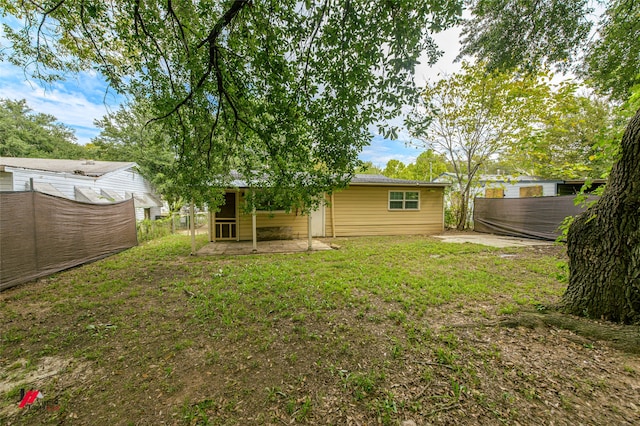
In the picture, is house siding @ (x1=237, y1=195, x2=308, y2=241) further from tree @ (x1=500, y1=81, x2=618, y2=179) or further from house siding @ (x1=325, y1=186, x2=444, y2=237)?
tree @ (x1=500, y1=81, x2=618, y2=179)

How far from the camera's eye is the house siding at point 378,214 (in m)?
10.0

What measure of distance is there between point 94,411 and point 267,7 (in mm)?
4289

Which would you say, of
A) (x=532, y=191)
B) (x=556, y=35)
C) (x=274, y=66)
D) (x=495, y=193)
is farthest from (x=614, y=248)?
(x=495, y=193)

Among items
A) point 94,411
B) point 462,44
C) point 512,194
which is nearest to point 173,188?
point 94,411

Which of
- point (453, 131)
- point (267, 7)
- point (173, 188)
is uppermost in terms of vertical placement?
point (453, 131)

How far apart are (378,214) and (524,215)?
5418mm

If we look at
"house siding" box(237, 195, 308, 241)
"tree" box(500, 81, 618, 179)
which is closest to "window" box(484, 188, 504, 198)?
"tree" box(500, 81, 618, 179)

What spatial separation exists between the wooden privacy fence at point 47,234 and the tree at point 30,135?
1648 centimetres

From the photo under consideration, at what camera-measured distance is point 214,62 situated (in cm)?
308

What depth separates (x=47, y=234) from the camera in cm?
466

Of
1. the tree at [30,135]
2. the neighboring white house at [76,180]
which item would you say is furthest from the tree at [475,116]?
the tree at [30,135]

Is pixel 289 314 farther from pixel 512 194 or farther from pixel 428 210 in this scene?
pixel 512 194

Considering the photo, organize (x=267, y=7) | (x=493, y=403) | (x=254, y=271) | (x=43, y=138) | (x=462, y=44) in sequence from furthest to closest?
(x=43, y=138) < (x=254, y=271) < (x=462, y=44) < (x=267, y=7) < (x=493, y=403)

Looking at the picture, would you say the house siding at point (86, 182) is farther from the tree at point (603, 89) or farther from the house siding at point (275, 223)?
the tree at point (603, 89)
